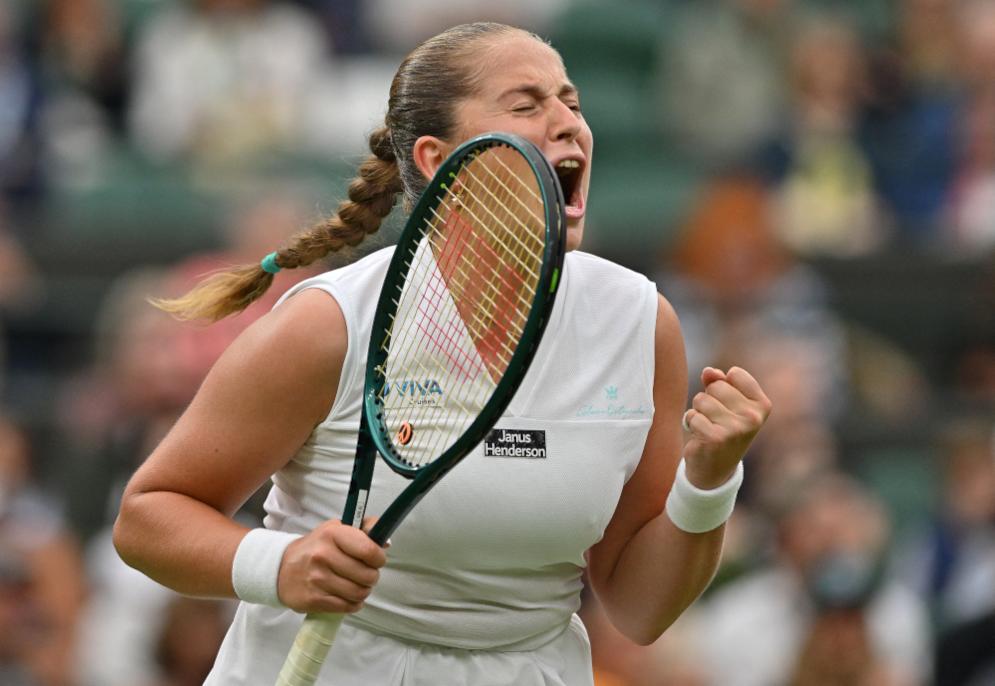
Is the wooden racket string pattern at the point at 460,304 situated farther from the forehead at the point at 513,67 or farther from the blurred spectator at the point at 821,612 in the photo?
the blurred spectator at the point at 821,612

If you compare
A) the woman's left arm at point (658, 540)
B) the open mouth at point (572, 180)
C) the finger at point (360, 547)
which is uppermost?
the open mouth at point (572, 180)

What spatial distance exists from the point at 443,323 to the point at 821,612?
2762 millimetres

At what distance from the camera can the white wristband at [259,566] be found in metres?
2.79

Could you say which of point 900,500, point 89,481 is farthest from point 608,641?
point 89,481

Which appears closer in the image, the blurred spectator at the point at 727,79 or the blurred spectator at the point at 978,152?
the blurred spectator at the point at 978,152

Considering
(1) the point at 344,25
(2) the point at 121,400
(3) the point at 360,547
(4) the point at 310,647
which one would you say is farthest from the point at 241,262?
(3) the point at 360,547

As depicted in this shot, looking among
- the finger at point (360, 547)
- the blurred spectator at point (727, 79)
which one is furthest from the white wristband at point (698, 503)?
the blurred spectator at point (727, 79)

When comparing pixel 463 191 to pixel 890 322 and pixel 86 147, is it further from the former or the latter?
pixel 86 147

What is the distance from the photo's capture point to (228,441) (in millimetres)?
2900

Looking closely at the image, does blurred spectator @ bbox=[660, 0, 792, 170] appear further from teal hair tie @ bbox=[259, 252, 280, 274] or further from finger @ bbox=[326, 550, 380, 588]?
finger @ bbox=[326, 550, 380, 588]

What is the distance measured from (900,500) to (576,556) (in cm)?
439

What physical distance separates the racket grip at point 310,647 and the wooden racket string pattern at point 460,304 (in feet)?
0.88

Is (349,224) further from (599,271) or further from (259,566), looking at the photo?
(259,566)

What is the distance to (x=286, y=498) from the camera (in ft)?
10.2
